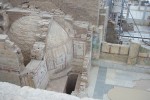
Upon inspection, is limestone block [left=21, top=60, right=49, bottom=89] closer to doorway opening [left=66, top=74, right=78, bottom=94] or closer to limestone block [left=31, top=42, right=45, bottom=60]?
limestone block [left=31, top=42, right=45, bottom=60]

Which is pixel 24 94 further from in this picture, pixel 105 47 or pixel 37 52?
pixel 105 47

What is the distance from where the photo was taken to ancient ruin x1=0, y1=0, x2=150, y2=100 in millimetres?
7684

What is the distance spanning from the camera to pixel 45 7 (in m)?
10.3

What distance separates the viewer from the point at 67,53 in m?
8.98

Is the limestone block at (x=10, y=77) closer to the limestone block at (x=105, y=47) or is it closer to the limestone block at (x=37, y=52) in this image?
the limestone block at (x=37, y=52)

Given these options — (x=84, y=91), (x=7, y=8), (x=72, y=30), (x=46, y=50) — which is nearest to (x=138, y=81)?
(x=84, y=91)

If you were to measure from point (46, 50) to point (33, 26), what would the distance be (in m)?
1.19

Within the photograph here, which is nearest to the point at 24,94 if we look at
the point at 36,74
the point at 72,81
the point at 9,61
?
the point at 36,74

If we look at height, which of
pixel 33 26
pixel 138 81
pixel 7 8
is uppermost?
pixel 7 8

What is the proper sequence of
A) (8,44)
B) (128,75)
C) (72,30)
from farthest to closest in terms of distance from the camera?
1. (128,75)
2. (72,30)
3. (8,44)

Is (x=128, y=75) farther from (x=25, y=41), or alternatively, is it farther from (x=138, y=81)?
(x=25, y=41)

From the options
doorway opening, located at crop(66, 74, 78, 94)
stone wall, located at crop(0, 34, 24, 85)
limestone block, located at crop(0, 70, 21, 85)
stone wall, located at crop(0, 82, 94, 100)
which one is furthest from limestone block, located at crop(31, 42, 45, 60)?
stone wall, located at crop(0, 82, 94, 100)

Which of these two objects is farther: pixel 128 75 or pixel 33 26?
pixel 128 75

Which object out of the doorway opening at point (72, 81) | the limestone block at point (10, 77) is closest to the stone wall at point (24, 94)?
the limestone block at point (10, 77)
